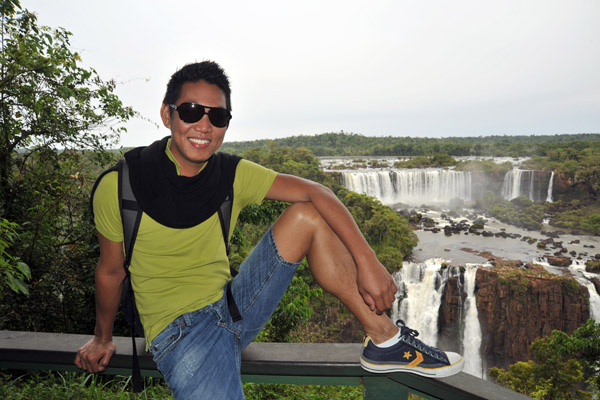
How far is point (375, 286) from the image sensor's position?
122 centimetres

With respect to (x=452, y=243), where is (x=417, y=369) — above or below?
above

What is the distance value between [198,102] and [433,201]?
32.6 m

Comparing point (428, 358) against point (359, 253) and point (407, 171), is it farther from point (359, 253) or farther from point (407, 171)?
point (407, 171)

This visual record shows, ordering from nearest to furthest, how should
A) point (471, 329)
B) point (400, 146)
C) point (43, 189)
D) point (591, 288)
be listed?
point (43, 189), point (591, 288), point (471, 329), point (400, 146)

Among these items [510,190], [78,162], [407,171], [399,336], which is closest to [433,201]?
[407,171]

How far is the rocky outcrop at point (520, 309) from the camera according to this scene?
18.1 meters

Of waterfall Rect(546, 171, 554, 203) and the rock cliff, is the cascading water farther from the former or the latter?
waterfall Rect(546, 171, 554, 203)

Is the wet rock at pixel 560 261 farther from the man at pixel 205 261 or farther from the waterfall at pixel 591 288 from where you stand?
the man at pixel 205 261

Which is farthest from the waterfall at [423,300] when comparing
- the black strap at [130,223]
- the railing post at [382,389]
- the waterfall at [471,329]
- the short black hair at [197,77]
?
the short black hair at [197,77]

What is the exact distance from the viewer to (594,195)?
31969 millimetres

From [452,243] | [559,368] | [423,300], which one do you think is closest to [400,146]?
[452,243]

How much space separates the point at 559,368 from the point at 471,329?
679cm

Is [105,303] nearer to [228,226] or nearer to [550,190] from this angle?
[228,226]

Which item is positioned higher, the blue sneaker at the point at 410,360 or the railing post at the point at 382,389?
the blue sneaker at the point at 410,360
